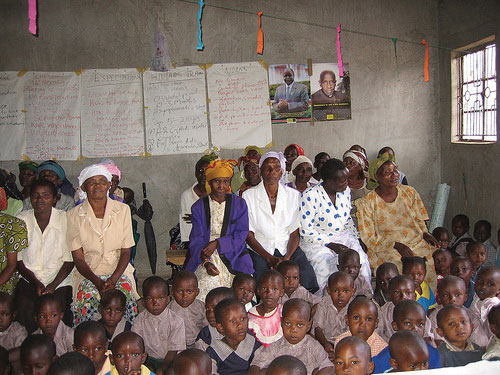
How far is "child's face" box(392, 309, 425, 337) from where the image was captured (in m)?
3.03

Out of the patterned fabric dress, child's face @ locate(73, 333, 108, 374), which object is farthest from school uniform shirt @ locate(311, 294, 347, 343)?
the patterned fabric dress

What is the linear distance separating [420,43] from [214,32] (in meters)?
2.80

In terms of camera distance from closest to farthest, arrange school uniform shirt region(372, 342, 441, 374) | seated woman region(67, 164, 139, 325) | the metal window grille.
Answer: school uniform shirt region(372, 342, 441, 374), seated woman region(67, 164, 139, 325), the metal window grille

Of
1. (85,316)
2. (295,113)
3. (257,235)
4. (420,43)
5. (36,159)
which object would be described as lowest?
(85,316)

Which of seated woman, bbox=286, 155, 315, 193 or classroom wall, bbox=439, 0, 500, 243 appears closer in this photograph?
seated woman, bbox=286, 155, 315, 193

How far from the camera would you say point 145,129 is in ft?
21.8

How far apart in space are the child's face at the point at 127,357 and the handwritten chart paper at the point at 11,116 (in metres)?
4.60

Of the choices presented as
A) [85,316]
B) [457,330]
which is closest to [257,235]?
[85,316]

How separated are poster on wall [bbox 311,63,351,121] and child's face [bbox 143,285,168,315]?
13.2 feet

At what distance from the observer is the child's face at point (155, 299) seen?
3445 mm

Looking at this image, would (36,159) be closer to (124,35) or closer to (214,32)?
(124,35)

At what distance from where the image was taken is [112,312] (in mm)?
3475

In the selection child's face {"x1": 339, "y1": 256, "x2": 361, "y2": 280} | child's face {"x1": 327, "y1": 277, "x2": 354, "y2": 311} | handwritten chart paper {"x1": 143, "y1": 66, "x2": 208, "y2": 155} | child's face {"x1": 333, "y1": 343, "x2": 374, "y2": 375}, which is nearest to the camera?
child's face {"x1": 333, "y1": 343, "x2": 374, "y2": 375}

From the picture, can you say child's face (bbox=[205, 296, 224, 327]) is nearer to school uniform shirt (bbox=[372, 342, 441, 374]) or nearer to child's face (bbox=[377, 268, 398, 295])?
school uniform shirt (bbox=[372, 342, 441, 374])
